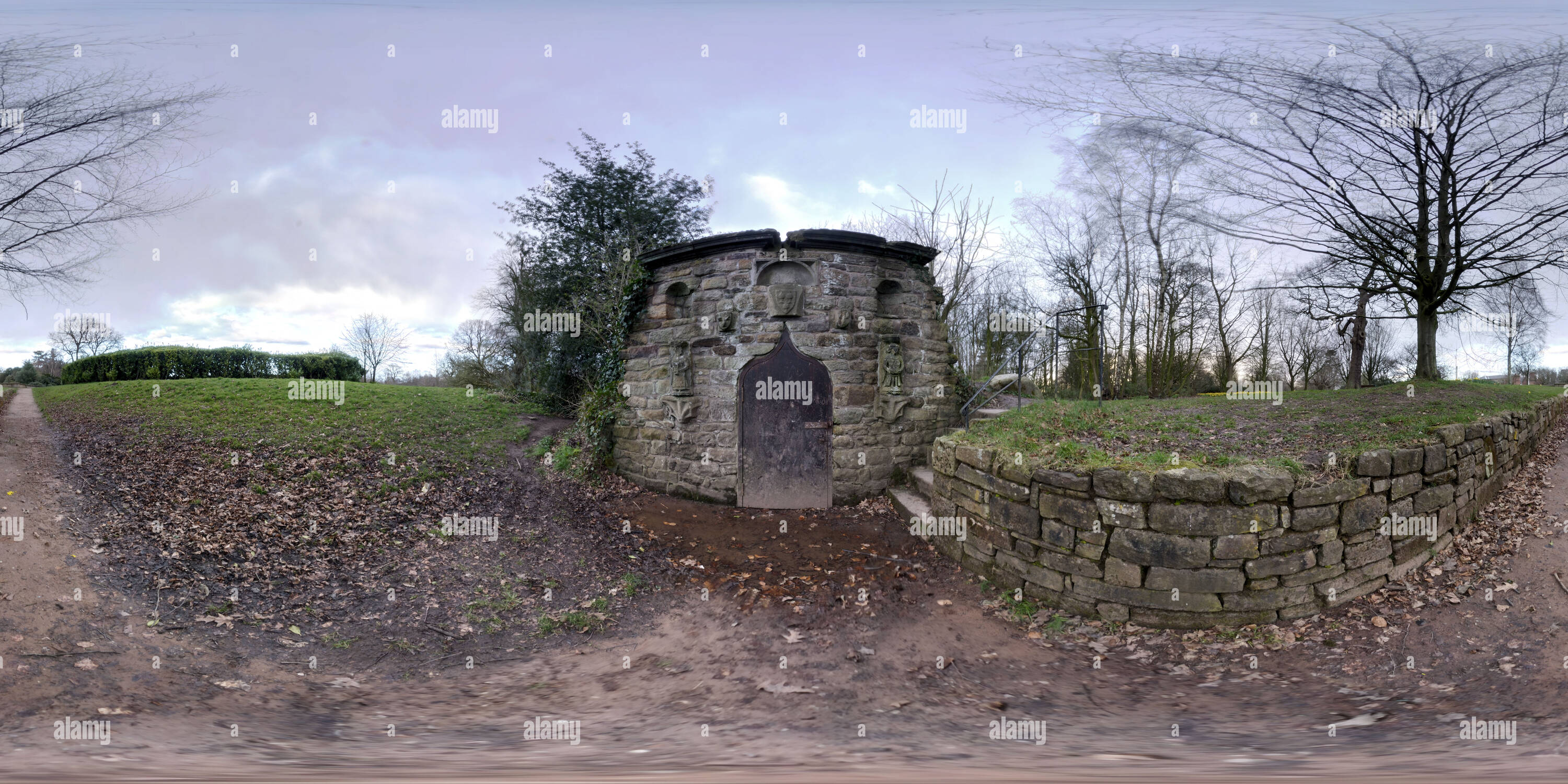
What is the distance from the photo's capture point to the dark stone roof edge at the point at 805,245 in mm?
7680

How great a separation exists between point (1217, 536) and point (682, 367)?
6310 millimetres

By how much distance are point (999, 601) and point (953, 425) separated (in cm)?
392

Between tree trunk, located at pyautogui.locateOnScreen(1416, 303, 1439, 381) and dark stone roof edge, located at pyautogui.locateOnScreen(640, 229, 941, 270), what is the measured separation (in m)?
7.49

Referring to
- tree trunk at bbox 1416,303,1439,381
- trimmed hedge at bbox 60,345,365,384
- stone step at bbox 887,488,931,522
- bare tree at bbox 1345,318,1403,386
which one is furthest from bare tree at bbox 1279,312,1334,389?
trimmed hedge at bbox 60,345,365,384

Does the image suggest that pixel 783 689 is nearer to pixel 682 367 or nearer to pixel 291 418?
pixel 682 367

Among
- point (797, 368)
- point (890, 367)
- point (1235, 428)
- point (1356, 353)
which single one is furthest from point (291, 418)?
point (1356, 353)

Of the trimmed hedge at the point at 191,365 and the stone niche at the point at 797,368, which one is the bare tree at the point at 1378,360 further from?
the trimmed hedge at the point at 191,365

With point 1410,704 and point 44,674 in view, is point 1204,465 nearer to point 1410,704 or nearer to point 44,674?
point 1410,704

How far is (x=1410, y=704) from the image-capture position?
3.39 metres

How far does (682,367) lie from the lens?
26.7 feet

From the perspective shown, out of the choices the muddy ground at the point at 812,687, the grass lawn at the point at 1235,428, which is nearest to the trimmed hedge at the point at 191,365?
the muddy ground at the point at 812,687

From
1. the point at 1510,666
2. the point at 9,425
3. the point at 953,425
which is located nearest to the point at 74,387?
the point at 9,425

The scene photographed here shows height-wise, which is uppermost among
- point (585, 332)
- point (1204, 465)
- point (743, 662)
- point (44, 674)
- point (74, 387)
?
point (585, 332)

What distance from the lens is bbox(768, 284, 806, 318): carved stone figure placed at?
25.2 feet
